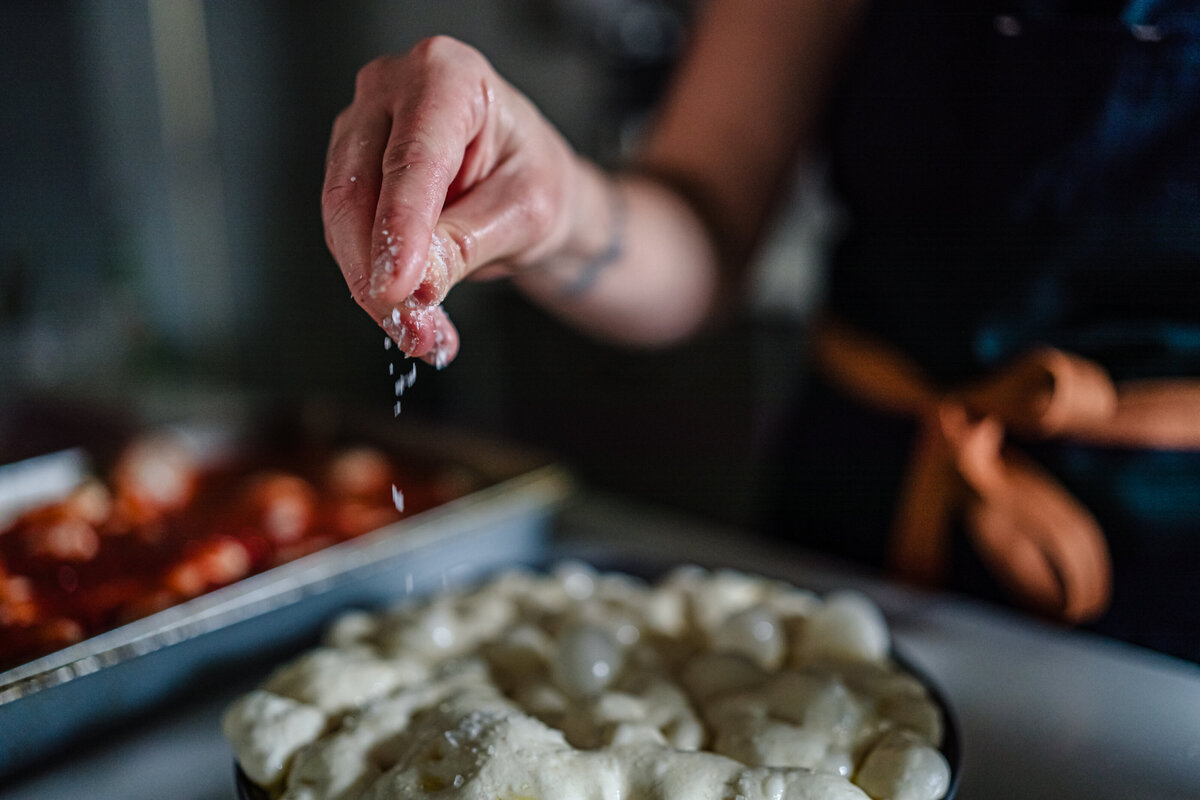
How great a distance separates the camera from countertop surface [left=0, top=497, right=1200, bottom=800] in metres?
0.50

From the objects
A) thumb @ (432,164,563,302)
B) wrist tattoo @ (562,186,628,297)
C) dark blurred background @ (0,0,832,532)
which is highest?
thumb @ (432,164,563,302)

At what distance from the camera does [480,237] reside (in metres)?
0.46

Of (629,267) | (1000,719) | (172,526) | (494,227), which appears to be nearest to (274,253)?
(172,526)

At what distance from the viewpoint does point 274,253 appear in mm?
2094

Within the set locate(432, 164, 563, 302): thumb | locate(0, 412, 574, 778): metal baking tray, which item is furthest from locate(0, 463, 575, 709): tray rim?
locate(432, 164, 563, 302): thumb

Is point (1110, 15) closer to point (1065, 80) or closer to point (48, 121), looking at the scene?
point (1065, 80)

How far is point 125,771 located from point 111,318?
1.54 meters

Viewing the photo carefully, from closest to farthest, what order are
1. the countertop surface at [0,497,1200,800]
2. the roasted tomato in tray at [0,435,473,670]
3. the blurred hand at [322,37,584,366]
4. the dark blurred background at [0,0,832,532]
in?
the blurred hand at [322,37,584,366], the countertop surface at [0,497,1200,800], the roasted tomato in tray at [0,435,473,670], the dark blurred background at [0,0,832,532]

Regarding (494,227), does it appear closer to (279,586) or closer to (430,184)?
(430,184)

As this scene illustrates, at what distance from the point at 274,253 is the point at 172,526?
144cm

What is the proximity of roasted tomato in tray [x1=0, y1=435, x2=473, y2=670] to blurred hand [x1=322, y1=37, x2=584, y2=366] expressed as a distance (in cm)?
21

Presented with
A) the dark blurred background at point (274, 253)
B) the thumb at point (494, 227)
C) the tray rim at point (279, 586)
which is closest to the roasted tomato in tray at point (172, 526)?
the tray rim at point (279, 586)

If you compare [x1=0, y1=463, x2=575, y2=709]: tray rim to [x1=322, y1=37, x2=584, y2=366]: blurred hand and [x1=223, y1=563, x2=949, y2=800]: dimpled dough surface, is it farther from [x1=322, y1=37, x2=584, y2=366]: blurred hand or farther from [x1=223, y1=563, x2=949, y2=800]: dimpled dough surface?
[x1=322, y1=37, x2=584, y2=366]: blurred hand

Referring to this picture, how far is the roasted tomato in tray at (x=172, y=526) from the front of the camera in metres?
0.62
